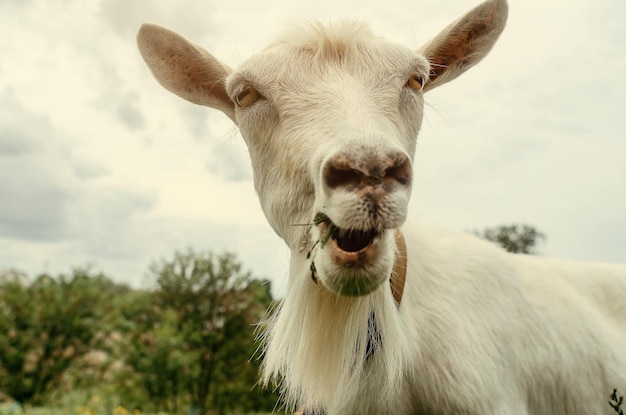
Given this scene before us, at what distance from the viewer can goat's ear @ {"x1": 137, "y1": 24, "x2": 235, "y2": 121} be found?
10.3 feet

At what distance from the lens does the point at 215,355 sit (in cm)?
1620

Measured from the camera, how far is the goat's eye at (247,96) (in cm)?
269

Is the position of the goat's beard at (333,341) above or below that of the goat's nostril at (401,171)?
below

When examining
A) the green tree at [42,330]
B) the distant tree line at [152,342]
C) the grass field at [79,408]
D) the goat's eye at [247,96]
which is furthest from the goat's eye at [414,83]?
the green tree at [42,330]

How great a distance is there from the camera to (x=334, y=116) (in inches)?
89.8

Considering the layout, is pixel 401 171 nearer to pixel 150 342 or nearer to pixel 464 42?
pixel 464 42

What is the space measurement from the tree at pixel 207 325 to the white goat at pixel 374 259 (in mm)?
12881

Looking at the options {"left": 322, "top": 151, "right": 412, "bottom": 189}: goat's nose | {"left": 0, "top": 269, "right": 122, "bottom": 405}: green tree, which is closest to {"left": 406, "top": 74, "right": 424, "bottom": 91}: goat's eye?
{"left": 322, "top": 151, "right": 412, "bottom": 189}: goat's nose

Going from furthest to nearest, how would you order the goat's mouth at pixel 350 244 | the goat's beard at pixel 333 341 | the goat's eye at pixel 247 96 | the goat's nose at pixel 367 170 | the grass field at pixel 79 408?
the grass field at pixel 79 408 < the goat's eye at pixel 247 96 < the goat's beard at pixel 333 341 < the goat's mouth at pixel 350 244 < the goat's nose at pixel 367 170

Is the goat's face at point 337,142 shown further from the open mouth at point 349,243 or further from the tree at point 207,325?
the tree at point 207,325

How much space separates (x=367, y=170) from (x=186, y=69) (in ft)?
5.56

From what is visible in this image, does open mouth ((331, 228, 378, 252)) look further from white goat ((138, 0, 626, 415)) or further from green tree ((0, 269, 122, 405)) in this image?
green tree ((0, 269, 122, 405))

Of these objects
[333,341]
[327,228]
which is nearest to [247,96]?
[327,228]

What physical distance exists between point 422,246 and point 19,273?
1919cm
